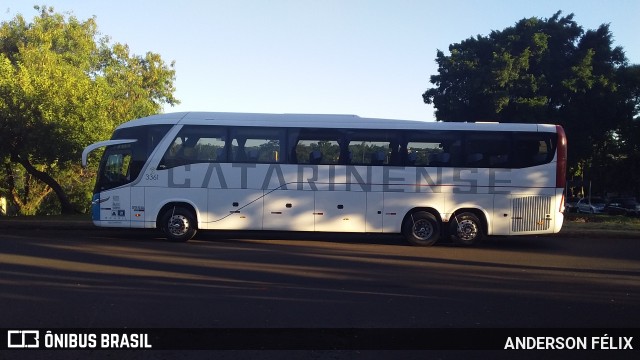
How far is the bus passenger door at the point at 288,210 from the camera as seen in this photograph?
16.3 m

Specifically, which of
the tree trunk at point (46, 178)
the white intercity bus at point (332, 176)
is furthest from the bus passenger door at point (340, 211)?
the tree trunk at point (46, 178)

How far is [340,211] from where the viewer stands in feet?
53.5

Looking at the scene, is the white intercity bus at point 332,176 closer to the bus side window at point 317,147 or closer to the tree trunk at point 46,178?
the bus side window at point 317,147

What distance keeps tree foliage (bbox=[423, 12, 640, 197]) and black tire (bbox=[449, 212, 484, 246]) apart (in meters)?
15.4

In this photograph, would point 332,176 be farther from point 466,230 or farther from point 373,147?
point 466,230

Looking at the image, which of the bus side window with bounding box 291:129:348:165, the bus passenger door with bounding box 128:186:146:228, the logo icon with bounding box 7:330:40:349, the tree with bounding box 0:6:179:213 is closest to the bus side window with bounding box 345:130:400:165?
the bus side window with bounding box 291:129:348:165

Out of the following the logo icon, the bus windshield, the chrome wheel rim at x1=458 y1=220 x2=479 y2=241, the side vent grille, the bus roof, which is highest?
the bus roof

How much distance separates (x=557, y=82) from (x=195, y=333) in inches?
1128

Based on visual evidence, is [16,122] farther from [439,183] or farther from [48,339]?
[48,339]

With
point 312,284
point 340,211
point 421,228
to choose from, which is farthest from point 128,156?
point 312,284

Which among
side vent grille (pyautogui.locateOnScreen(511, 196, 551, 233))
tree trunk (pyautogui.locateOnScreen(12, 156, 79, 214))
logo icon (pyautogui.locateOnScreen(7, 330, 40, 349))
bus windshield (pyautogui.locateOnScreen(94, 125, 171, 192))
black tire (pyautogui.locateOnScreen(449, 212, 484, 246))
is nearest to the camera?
logo icon (pyautogui.locateOnScreen(7, 330, 40, 349))

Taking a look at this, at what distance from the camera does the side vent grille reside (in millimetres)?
15828

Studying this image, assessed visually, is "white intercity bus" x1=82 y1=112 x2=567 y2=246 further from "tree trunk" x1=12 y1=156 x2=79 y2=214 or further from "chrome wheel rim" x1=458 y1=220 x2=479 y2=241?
"tree trunk" x1=12 y1=156 x2=79 y2=214

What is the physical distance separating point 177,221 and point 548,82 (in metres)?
22.8
